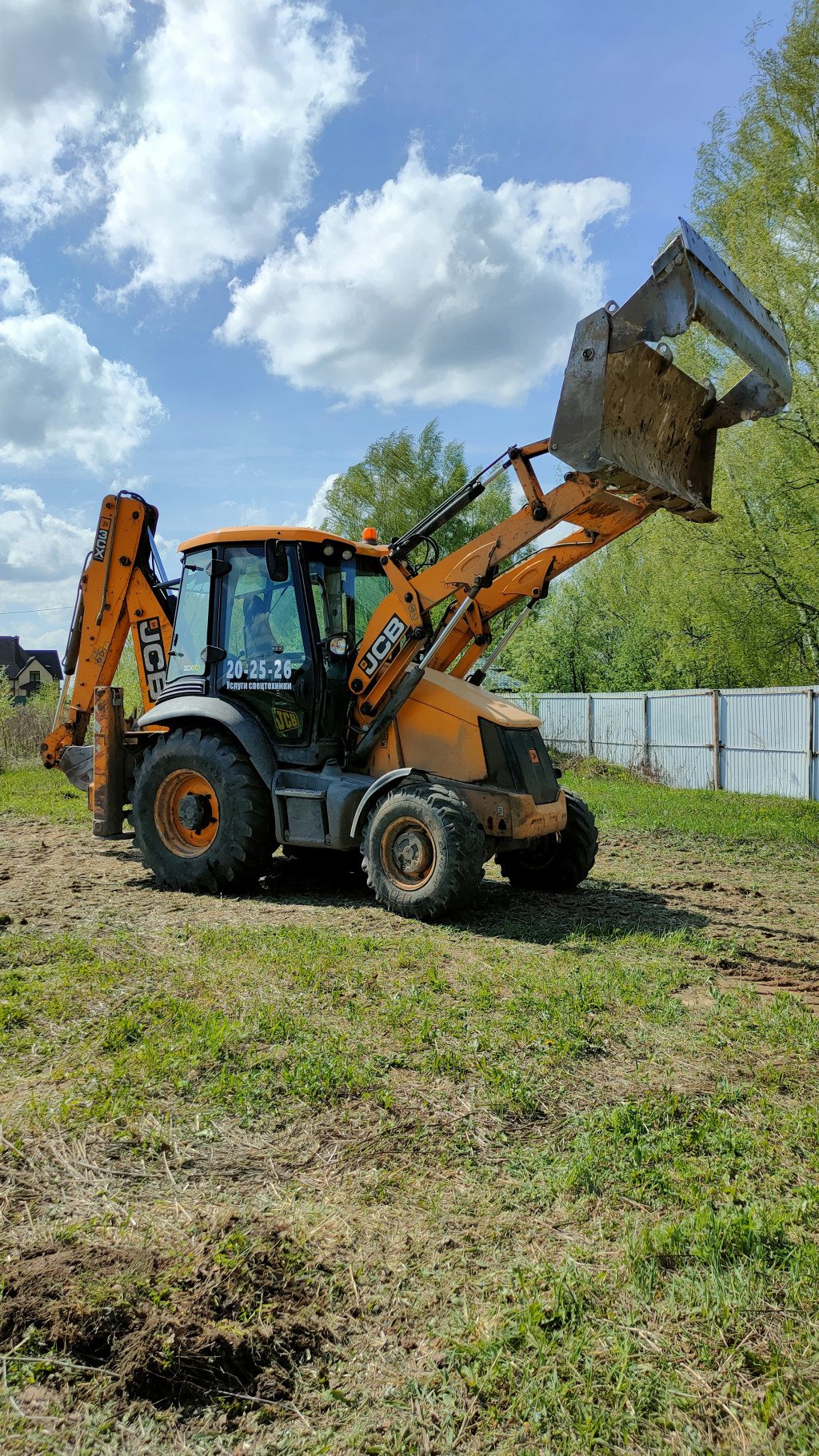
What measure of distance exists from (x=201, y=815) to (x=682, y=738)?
12.6 metres

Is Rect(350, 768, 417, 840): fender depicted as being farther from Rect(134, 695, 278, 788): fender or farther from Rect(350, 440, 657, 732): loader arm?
Rect(134, 695, 278, 788): fender

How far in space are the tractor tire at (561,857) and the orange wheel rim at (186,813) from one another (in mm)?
2479

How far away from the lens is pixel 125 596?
9664 mm

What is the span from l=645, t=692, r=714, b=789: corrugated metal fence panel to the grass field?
12601 millimetres

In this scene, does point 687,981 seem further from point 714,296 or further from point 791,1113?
point 714,296

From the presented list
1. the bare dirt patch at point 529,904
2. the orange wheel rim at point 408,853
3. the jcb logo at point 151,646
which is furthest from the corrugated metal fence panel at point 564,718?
the orange wheel rim at point 408,853

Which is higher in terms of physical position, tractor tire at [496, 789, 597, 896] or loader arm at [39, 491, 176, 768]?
loader arm at [39, 491, 176, 768]

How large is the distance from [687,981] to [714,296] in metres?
4.04

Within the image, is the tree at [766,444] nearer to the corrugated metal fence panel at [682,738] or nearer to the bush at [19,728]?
the corrugated metal fence panel at [682,738]

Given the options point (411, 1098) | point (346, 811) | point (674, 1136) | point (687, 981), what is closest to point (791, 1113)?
point (674, 1136)

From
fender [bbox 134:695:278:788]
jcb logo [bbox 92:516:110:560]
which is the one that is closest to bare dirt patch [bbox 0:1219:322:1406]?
fender [bbox 134:695:278:788]

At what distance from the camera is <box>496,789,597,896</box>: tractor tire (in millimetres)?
7863

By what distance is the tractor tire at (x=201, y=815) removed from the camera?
24.5ft

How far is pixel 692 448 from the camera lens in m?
6.96
